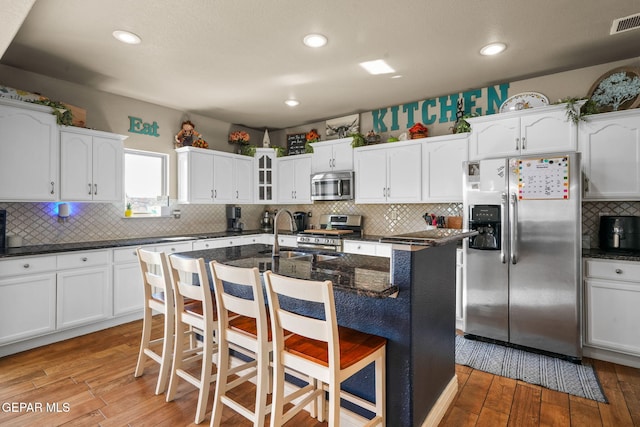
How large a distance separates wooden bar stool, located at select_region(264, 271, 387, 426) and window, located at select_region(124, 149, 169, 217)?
3.54 meters

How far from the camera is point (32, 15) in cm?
239

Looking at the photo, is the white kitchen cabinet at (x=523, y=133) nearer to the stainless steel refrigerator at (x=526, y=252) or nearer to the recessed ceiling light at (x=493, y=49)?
the stainless steel refrigerator at (x=526, y=252)

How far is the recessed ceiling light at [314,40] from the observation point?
2.71 m

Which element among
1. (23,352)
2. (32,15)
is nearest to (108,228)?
(23,352)

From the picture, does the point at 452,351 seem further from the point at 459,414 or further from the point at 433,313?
the point at 433,313

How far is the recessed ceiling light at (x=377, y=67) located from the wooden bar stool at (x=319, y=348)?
254cm

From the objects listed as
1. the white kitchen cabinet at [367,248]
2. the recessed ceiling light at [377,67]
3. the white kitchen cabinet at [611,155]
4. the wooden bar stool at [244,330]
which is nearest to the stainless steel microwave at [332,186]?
the white kitchen cabinet at [367,248]

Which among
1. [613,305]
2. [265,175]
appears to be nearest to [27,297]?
[265,175]

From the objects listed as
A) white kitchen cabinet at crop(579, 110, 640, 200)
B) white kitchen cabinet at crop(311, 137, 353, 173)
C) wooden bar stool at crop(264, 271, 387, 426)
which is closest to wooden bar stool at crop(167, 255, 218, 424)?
wooden bar stool at crop(264, 271, 387, 426)

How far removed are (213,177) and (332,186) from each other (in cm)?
176

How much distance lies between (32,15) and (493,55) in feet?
12.2

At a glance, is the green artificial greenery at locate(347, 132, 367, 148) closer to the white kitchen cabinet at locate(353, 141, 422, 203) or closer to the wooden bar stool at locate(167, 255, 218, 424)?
the white kitchen cabinet at locate(353, 141, 422, 203)

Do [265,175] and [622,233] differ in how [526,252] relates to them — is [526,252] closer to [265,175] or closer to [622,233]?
[622,233]

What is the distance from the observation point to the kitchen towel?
243cm
